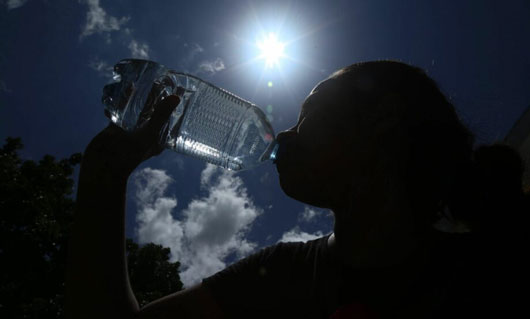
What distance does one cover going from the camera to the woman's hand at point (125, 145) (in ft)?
4.38

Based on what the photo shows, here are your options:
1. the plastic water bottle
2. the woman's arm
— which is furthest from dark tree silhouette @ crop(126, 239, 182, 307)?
the woman's arm

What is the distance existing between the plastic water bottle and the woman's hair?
1046 millimetres

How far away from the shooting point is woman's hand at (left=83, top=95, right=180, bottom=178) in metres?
1.33

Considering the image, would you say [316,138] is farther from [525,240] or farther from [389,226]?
[525,240]

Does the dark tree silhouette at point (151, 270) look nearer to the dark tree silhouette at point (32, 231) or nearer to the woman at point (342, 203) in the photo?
the dark tree silhouette at point (32, 231)

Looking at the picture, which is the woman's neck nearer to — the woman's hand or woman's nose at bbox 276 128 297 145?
woman's nose at bbox 276 128 297 145

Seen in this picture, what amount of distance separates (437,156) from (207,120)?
179 cm

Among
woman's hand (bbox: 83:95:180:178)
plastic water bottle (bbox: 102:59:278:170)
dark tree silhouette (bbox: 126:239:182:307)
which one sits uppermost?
dark tree silhouette (bbox: 126:239:182:307)

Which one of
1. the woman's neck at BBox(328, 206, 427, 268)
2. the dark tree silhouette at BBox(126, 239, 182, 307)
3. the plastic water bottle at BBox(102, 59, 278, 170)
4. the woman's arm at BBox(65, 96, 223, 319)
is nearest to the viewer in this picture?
the woman's arm at BBox(65, 96, 223, 319)

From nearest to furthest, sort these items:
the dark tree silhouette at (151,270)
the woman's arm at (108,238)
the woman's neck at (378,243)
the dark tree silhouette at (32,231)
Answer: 1. the woman's arm at (108,238)
2. the woman's neck at (378,243)
3. the dark tree silhouette at (32,231)
4. the dark tree silhouette at (151,270)

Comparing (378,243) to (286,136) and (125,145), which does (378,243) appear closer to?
(286,136)

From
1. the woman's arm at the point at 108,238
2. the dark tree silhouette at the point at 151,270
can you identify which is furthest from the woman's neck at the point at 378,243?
the dark tree silhouette at the point at 151,270

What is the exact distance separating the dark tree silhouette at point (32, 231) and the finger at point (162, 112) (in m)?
8.97

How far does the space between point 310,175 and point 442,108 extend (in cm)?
86
